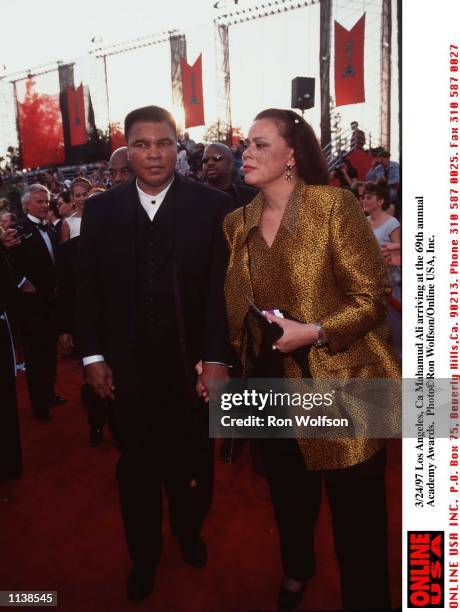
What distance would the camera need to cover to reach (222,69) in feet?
48.8

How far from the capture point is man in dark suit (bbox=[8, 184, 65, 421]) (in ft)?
12.6

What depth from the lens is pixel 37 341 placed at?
3967 mm

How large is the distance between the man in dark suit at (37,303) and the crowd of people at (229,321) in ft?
7.01

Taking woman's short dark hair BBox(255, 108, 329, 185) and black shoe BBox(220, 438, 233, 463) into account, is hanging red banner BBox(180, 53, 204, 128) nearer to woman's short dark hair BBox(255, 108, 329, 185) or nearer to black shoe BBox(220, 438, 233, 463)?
woman's short dark hair BBox(255, 108, 329, 185)

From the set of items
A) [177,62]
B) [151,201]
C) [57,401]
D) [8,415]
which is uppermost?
[177,62]

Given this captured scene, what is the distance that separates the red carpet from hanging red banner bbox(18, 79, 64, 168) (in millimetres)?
11584

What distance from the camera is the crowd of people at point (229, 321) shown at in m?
1.53

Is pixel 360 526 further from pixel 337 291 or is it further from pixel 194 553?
pixel 194 553

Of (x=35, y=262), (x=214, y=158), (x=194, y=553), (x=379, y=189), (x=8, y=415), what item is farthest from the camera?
(x=379, y=189)

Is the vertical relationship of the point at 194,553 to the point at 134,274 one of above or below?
below

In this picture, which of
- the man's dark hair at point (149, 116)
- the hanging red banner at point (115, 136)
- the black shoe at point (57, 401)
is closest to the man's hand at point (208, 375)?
the man's dark hair at point (149, 116)

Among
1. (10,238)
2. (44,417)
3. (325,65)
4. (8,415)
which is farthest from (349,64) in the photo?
(8,415)

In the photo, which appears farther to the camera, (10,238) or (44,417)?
(44,417)

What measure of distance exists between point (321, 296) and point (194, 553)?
4.39 ft
